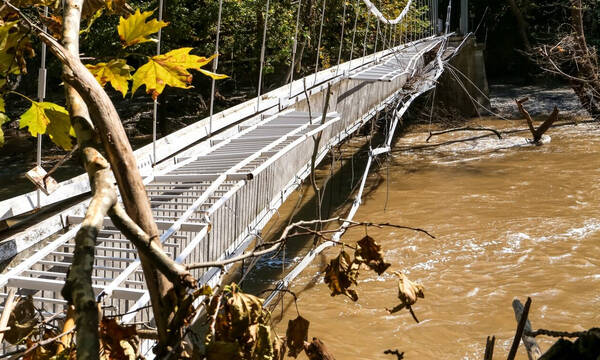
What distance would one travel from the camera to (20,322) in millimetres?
981

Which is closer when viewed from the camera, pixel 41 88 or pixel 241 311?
pixel 241 311

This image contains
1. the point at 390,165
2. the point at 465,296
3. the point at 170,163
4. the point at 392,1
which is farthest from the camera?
the point at 392,1

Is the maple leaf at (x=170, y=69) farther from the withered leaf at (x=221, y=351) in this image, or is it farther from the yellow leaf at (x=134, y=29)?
the withered leaf at (x=221, y=351)

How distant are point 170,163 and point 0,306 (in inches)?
76.6

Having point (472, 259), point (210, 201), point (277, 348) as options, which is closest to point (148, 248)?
point (277, 348)

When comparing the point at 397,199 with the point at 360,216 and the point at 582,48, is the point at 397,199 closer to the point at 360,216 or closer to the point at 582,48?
the point at 360,216

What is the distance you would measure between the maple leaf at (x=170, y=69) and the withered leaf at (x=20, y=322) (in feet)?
1.15

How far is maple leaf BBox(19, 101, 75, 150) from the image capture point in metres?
1.04

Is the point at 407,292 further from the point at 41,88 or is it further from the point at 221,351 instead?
the point at 41,88

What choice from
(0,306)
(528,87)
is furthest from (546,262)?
(528,87)

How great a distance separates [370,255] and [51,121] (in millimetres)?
549

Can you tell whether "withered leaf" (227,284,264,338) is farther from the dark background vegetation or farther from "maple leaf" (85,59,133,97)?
the dark background vegetation

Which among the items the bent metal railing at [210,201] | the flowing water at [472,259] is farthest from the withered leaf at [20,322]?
the flowing water at [472,259]

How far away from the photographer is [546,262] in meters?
5.91
